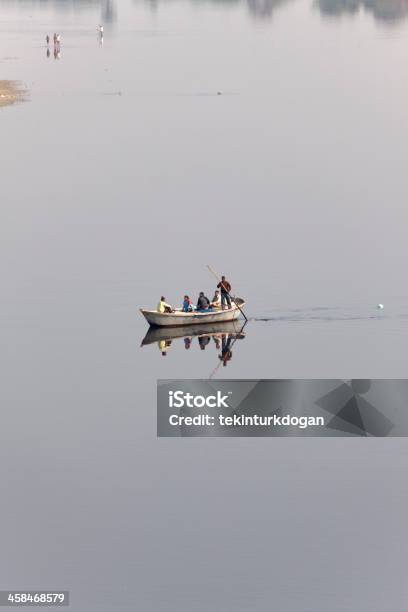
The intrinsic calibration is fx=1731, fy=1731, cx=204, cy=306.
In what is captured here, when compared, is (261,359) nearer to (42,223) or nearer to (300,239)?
(300,239)

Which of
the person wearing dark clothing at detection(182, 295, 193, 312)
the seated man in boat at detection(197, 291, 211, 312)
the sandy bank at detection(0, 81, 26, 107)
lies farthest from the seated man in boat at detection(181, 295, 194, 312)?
the sandy bank at detection(0, 81, 26, 107)

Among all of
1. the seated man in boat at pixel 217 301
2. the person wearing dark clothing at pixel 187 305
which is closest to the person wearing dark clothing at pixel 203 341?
the person wearing dark clothing at pixel 187 305

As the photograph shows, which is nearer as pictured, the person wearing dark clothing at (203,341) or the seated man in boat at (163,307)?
the person wearing dark clothing at (203,341)

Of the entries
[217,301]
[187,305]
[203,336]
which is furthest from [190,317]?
[217,301]

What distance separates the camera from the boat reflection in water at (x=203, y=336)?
3081 inches

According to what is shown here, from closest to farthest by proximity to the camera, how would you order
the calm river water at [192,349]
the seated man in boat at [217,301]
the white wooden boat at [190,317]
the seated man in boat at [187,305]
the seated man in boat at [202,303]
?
the calm river water at [192,349], the white wooden boat at [190,317], the seated man in boat at [187,305], the seated man in boat at [202,303], the seated man in boat at [217,301]

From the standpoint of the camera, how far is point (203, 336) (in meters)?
81.1

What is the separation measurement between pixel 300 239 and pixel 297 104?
230 ft

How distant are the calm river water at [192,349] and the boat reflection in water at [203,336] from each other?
54 cm

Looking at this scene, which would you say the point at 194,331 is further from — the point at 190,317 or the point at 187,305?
the point at 187,305

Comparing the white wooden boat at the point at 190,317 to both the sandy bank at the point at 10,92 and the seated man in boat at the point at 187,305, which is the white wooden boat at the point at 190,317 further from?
the sandy bank at the point at 10,92

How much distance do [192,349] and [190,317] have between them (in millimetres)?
3897

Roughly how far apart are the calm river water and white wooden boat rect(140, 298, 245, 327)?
2.70ft

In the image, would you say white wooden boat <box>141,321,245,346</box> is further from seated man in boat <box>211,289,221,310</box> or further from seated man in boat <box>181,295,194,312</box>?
seated man in boat <box>211,289,221,310</box>
